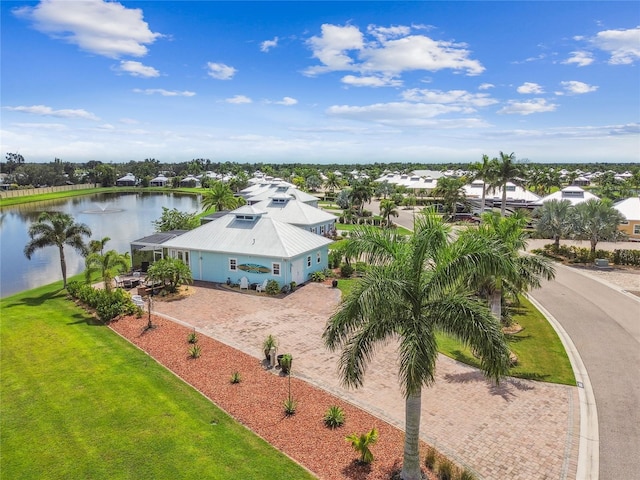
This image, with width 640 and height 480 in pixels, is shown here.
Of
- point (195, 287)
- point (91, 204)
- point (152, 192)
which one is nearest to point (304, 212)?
point (195, 287)

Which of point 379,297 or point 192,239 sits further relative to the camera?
point 192,239

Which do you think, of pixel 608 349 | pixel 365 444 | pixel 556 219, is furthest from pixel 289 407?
pixel 556 219

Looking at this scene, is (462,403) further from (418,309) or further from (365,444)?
(418,309)

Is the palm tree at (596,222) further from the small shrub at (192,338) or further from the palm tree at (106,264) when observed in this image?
the palm tree at (106,264)

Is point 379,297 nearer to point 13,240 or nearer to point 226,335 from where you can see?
point 226,335

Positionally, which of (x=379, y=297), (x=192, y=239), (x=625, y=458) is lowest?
(x=625, y=458)

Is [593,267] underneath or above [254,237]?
underneath

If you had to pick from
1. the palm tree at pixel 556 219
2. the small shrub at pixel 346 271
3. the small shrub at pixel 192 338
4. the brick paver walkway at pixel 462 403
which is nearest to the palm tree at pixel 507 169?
the palm tree at pixel 556 219
